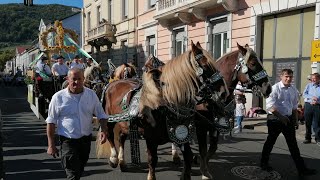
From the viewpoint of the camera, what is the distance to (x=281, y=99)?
255 inches

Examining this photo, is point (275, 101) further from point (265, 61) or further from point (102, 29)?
point (102, 29)

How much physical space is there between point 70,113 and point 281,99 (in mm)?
3618

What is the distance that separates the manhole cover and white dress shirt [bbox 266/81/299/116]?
1.04m

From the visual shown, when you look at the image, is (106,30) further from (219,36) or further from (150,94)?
(150,94)

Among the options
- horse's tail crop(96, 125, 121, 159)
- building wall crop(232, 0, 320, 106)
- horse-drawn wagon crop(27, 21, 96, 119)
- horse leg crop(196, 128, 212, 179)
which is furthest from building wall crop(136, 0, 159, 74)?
horse leg crop(196, 128, 212, 179)

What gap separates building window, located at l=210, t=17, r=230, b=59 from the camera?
17856 mm

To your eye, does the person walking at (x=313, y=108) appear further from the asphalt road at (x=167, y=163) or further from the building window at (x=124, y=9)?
the building window at (x=124, y=9)

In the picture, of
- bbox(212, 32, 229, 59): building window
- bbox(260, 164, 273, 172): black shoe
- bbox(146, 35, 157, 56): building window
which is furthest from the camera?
bbox(146, 35, 157, 56): building window

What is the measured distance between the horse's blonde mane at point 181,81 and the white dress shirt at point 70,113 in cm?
116

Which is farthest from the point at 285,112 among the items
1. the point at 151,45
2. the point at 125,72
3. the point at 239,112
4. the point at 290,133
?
the point at 151,45

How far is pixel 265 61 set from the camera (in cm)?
1558

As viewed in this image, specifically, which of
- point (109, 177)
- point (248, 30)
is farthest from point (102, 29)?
point (109, 177)

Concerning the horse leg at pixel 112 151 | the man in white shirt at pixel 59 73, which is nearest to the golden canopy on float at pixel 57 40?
the man in white shirt at pixel 59 73

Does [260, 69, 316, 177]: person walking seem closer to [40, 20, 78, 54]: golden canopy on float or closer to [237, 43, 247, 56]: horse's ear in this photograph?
[237, 43, 247, 56]: horse's ear
